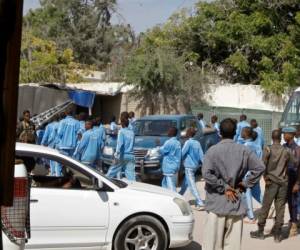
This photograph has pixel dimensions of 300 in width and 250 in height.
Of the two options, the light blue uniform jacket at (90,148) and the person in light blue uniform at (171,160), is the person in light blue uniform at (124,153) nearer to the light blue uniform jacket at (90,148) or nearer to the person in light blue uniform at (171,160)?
the light blue uniform jacket at (90,148)

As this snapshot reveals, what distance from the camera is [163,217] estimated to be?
7172 mm

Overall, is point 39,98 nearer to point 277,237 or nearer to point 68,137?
point 68,137

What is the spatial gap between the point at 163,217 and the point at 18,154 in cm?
180

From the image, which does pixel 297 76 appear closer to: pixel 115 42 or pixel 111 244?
pixel 111 244

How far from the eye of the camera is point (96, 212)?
22.4 feet

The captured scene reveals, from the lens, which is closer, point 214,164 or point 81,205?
point 214,164

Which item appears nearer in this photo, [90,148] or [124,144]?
[124,144]

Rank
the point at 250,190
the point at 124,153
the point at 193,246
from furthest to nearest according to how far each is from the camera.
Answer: the point at 124,153, the point at 250,190, the point at 193,246

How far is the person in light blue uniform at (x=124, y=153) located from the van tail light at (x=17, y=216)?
8.04 m

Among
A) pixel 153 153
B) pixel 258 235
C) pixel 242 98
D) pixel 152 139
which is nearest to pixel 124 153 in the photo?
pixel 153 153

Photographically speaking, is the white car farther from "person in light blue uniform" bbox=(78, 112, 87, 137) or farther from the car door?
"person in light blue uniform" bbox=(78, 112, 87, 137)

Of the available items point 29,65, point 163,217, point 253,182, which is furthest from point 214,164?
point 29,65

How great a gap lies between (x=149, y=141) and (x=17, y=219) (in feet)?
36.9

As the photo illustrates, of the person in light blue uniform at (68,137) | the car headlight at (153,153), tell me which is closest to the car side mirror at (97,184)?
the car headlight at (153,153)
